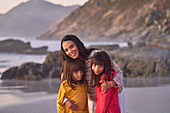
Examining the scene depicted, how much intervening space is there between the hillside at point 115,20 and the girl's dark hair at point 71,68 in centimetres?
2713

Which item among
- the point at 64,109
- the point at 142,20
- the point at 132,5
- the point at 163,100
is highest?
the point at 132,5

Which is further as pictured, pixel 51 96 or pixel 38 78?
pixel 38 78

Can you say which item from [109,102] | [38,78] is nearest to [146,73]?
[38,78]

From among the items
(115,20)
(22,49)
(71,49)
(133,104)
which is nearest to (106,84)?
(71,49)

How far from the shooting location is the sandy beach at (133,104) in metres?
3.62

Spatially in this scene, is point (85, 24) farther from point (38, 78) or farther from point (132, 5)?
point (38, 78)

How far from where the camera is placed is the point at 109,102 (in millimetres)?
1993

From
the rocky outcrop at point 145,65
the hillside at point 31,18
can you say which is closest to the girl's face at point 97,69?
the rocky outcrop at point 145,65

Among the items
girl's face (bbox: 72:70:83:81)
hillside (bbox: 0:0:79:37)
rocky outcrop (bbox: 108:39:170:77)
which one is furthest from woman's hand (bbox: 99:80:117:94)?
hillside (bbox: 0:0:79:37)

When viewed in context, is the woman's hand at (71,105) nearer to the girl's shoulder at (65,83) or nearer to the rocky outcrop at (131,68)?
the girl's shoulder at (65,83)

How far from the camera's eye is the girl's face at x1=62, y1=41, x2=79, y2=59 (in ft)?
7.14

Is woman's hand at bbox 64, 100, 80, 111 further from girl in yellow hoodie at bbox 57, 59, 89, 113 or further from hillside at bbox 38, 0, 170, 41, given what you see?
hillside at bbox 38, 0, 170, 41

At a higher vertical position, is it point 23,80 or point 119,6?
point 119,6

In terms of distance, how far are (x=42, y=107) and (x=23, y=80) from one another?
3.96 meters
